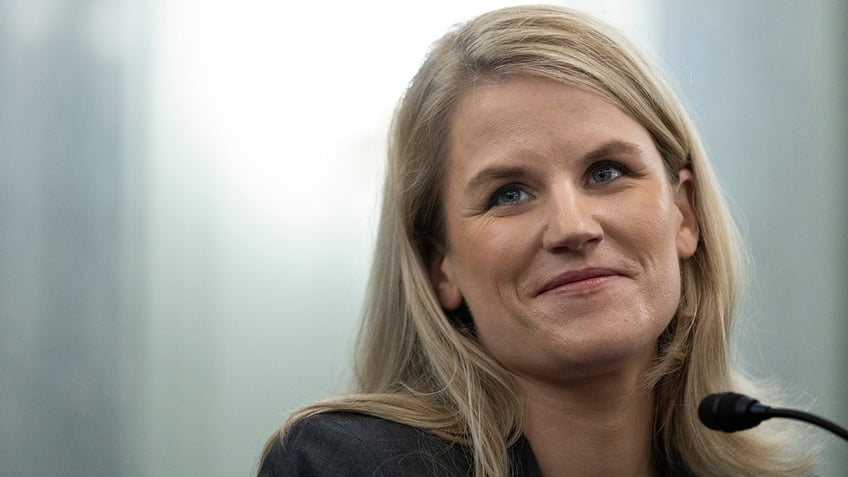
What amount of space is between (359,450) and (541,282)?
1.12ft

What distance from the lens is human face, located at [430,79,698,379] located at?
1562mm

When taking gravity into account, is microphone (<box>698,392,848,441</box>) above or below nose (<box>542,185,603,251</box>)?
below

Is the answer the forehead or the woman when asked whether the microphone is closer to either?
the woman

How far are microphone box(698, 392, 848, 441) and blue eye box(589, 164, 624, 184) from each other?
477 millimetres

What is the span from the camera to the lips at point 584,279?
156 centimetres

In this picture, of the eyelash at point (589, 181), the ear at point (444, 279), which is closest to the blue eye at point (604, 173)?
the eyelash at point (589, 181)

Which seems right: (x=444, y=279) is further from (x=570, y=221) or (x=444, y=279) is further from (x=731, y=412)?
(x=731, y=412)

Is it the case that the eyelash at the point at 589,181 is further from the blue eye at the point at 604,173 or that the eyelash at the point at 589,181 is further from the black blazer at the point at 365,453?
the black blazer at the point at 365,453

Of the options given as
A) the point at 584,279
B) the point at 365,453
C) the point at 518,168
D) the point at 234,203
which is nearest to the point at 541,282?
the point at 584,279

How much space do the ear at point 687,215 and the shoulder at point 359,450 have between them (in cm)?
48

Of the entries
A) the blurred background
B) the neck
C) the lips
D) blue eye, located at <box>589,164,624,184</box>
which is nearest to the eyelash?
blue eye, located at <box>589,164,624,184</box>

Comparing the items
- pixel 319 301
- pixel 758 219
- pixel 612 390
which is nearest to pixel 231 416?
pixel 319 301

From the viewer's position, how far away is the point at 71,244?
2.12m

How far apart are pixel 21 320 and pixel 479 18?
3.24 ft
